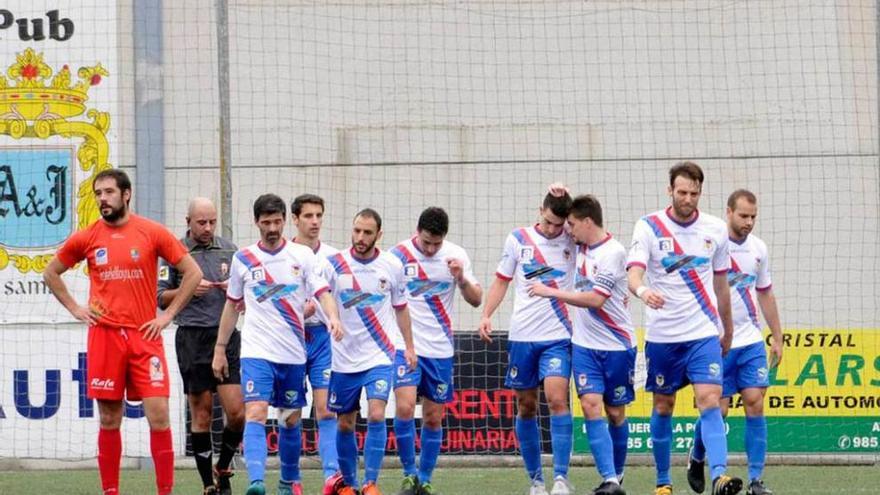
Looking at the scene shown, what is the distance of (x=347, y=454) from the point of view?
36.9 ft

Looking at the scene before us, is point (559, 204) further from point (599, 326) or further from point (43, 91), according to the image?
point (43, 91)

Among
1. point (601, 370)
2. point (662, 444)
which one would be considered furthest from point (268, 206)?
point (662, 444)

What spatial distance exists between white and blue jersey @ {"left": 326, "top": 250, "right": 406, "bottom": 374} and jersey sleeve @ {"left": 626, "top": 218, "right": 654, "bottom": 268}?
1.60 meters

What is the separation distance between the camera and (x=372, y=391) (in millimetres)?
11102

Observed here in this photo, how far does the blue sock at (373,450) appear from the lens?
36.4 feet

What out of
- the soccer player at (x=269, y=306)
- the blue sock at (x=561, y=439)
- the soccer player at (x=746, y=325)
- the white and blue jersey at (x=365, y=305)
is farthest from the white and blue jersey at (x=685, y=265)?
the soccer player at (x=269, y=306)

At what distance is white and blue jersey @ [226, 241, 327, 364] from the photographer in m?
10.9

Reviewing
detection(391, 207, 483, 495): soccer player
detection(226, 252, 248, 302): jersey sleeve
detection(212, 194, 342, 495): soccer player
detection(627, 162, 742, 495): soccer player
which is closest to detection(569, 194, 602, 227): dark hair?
detection(627, 162, 742, 495): soccer player

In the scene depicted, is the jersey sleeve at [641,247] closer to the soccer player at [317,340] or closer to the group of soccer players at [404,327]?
the group of soccer players at [404,327]

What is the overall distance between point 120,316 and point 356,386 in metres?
1.81

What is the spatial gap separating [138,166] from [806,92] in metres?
6.65

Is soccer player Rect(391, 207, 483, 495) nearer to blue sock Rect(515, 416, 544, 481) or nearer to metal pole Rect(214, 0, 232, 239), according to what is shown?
blue sock Rect(515, 416, 544, 481)

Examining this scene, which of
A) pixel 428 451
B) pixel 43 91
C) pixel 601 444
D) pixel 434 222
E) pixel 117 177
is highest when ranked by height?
pixel 43 91

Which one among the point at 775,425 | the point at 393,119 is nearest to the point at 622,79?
the point at 393,119
